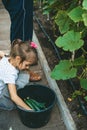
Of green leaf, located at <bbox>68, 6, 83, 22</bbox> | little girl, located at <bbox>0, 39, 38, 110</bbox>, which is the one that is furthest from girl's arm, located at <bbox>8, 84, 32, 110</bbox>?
green leaf, located at <bbox>68, 6, 83, 22</bbox>

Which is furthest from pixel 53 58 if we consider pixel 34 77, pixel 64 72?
pixel 64 72

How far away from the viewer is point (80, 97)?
13.8ft

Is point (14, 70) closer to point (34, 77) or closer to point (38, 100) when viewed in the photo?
point (38, 100)

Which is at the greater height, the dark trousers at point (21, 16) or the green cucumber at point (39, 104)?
the dark trousers at point (21, 16)

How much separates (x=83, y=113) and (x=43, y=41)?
2.06m

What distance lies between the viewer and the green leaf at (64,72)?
3.78 m

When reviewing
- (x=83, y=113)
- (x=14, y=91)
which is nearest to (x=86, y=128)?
(x=83, y=113)

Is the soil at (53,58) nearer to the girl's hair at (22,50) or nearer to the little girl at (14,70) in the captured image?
the little girl at (14,70)

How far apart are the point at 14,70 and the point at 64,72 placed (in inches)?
22.5

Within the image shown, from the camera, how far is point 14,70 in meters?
4.09

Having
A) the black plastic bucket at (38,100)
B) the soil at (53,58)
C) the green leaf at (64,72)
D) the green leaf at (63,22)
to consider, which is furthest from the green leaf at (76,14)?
the soil at (53,58)

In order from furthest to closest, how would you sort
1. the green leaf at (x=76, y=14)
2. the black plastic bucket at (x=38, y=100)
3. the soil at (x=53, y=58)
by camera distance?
the soil at (x=53, y=58), the black plastic bucket at (x=38, y=100), the green leaf at (x=76, y=14)

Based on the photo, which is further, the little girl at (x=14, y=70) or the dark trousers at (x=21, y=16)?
the dark trousers at (x=21, y=16)

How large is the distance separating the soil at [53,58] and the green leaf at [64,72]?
0.44 metres
